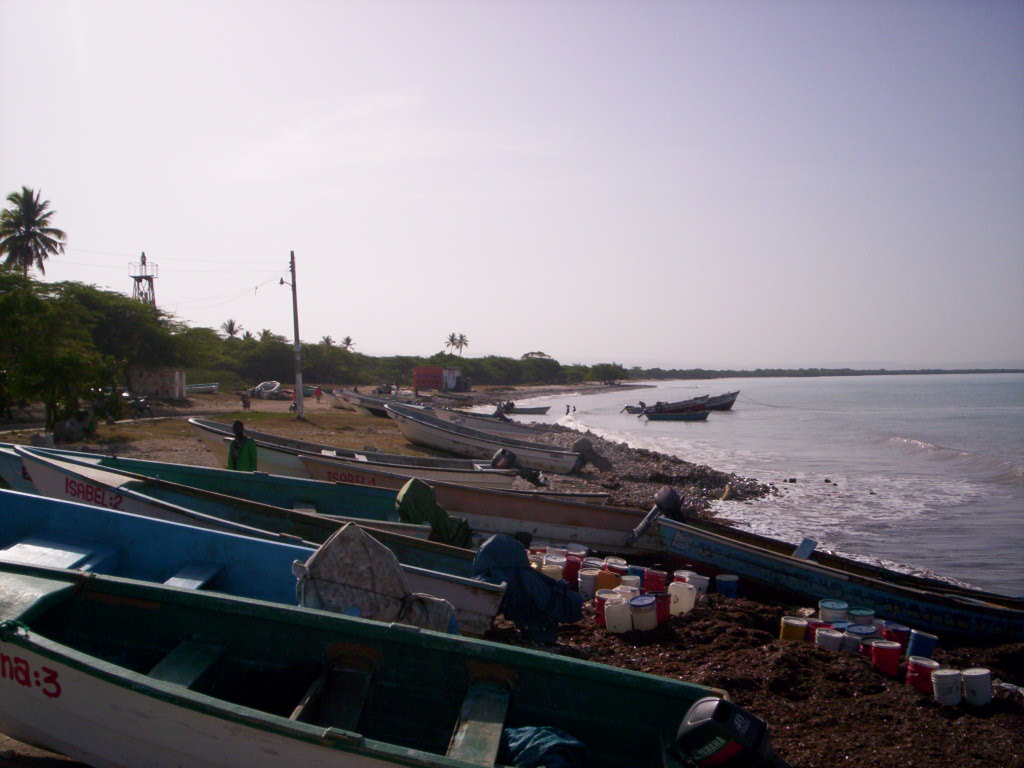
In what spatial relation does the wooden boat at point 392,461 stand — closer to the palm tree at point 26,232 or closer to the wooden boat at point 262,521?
the wooden boat at point 262,521

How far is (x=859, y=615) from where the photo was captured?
749 centimetres

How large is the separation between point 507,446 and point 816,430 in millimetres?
29897

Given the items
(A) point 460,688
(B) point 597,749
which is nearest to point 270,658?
(A) point 460,688

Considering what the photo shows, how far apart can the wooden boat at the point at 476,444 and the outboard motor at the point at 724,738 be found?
16.9 m

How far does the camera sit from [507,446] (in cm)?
2236

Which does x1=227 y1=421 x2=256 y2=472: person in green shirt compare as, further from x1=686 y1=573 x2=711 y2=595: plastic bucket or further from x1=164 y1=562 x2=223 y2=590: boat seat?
x1=686 y1=573 x2=711 y2=595: plastic bucket

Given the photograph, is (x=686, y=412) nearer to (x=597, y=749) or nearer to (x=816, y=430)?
(x=816, y=430)

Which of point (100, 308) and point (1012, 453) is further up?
point (100, 308)

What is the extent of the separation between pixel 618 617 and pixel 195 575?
397cm

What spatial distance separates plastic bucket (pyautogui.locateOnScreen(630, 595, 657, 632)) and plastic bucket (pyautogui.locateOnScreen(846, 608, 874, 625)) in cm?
207

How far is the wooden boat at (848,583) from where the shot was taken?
25.5 ft

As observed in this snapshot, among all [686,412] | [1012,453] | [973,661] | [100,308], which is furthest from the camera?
[686,412]

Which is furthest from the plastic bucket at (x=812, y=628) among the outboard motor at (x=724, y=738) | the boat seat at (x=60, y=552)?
the boat seat at (x=60, y=552)

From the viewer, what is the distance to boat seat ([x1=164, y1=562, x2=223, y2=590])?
5.33m
